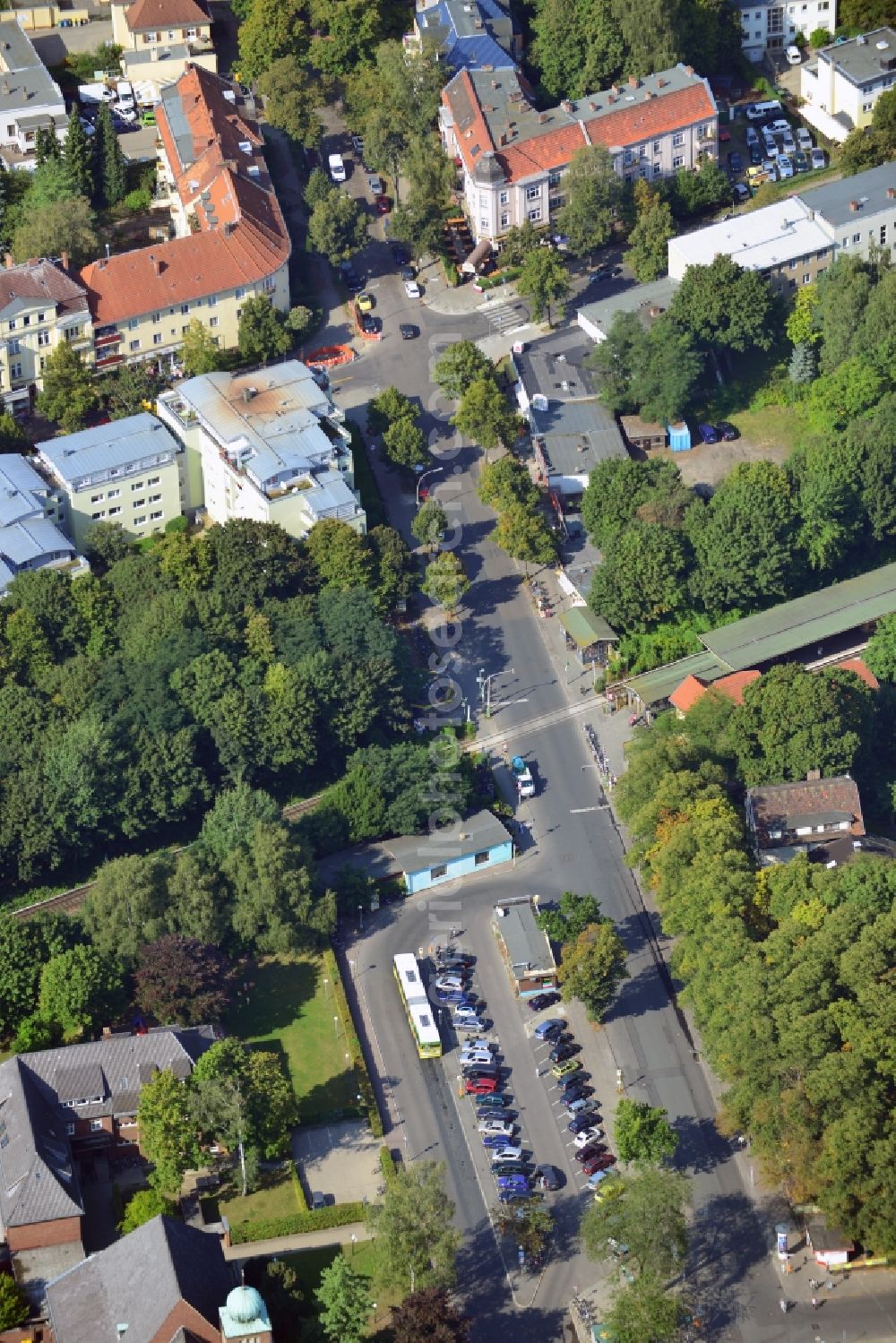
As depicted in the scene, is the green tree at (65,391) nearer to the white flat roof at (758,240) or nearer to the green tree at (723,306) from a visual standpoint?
the green tree at (723,306)

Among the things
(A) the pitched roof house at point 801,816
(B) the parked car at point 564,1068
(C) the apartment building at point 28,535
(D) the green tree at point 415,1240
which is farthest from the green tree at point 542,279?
(D) the green tree at point 415,1240

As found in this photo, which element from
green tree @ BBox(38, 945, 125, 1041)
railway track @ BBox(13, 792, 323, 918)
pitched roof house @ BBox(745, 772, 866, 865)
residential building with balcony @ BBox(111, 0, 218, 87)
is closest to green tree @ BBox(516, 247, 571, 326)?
residential building with balcony @ BBox(111, 0, 218, 87)

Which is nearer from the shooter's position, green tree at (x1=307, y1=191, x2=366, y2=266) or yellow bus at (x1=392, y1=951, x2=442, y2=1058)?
yellow bus at (x1=392, y1=951, x2=442, y2=1058)

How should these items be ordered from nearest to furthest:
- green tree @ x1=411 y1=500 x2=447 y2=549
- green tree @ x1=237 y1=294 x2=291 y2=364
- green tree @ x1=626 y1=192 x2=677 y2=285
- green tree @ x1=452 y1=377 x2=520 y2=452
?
1. green tree @ x1=411 y1=500 x2=447 y2=549
2. green tree @ x1=452 y1=377 x2=520 y2=452
3. green tree @ x1=237 y1=294 x2=291 y2=364
4. green tree @ x1=626 y1=192 x2=677 y2=285

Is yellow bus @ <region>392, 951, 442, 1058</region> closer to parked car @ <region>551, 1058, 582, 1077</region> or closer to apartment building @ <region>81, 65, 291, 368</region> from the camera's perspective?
parked car @ <region>551, 1058, 582, 1077</region>

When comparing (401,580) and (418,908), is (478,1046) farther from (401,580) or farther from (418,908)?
(401,580)

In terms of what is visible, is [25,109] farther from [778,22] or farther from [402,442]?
[778,22]
